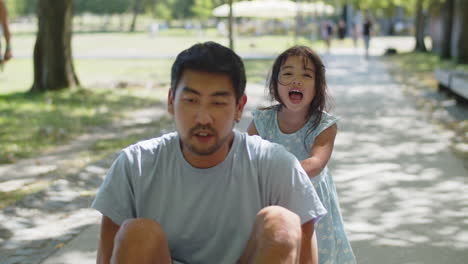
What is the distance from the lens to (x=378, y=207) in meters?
6.12

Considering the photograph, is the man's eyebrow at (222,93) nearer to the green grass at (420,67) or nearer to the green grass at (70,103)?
the green grass at (70,103)

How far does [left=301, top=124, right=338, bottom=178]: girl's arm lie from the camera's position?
344cm

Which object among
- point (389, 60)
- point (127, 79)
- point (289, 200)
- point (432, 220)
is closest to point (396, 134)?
point (432, 220)

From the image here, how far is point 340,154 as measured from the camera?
8656 mm

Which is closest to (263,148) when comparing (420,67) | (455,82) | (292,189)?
(292,189)

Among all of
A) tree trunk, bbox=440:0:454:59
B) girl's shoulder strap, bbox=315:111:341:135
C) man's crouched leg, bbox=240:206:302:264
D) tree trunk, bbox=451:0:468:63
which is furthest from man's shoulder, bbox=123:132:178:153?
tree trunk, bbox=440:0:454:59

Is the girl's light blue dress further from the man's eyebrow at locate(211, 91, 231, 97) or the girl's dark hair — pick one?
the man's eyebrow at locate(211, 91, 231, 97)

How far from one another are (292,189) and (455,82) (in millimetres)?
11856

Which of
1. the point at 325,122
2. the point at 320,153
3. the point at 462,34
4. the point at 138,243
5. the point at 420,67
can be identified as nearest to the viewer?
the point at 138,243

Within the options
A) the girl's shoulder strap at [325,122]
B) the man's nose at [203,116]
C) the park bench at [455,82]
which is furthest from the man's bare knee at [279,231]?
the park bench at [455,82]

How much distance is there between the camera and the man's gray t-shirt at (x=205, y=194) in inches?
106

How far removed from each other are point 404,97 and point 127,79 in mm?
8521

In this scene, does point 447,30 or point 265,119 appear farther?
point 447,30

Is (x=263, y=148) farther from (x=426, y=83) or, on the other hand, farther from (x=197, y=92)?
(x=426, y=83)
